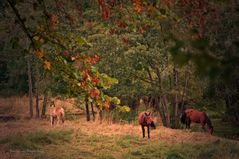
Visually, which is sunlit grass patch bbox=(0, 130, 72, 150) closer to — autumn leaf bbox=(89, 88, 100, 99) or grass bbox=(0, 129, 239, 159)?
grass bbox=(0, 129, 239, 159)

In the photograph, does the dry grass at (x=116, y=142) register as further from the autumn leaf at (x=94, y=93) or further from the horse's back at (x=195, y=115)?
the autumn leaf at (x=94, y=93)

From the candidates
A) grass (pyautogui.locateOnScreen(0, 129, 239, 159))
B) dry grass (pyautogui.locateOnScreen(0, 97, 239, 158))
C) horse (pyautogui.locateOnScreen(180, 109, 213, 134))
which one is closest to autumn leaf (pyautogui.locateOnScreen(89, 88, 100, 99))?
dry grass (pyautogui.locateOnScreen(0, 97, 239, 158))

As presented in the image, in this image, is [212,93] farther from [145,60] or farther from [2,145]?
[2,145]

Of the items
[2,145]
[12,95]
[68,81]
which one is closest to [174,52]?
[68,81]

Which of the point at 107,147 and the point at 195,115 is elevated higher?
the point at 195,115

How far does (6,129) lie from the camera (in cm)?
1855

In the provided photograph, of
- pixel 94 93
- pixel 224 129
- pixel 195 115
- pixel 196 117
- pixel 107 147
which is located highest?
pixel 94 93

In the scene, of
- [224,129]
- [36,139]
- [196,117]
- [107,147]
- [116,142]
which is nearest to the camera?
[107,147]

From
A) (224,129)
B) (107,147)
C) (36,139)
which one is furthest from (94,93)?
(224,129)

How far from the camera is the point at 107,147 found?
15062 mm

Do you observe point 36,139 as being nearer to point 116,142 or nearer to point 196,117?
point 116,142

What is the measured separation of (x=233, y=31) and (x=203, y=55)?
44.6 feet

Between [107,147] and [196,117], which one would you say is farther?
[196,117]

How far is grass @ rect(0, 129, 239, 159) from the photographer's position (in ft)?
45.2
